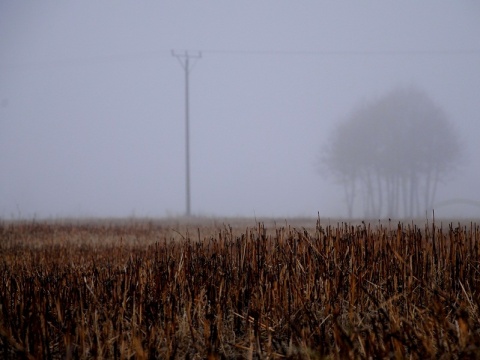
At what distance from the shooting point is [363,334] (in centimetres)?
347

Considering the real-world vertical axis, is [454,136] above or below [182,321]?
above

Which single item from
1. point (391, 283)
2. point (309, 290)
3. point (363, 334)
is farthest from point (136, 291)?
point (391, 283)

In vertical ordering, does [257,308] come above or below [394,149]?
below

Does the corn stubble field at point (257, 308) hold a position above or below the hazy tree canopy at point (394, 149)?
below

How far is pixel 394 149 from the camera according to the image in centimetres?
4472

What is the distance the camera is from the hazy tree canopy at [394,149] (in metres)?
42.8

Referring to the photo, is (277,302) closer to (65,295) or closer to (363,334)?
(363,334)

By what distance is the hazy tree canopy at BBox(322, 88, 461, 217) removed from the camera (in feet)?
141

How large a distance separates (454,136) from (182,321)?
46620mm

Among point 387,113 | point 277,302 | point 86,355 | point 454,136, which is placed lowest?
point 86,355

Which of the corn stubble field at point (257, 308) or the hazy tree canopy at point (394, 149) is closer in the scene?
the corn stubble field at point (257, 308)

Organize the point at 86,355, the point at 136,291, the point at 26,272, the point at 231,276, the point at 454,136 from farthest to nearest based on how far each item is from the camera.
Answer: the point at 454,136 → the point at 26,272 → the point at 231,276 → the point at 136,291 → the point at 86,355

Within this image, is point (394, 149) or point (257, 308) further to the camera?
point (394, 149)

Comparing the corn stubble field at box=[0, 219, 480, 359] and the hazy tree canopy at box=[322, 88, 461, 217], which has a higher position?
the hazy tree canopy at box=[322, 88, 461, 217]
